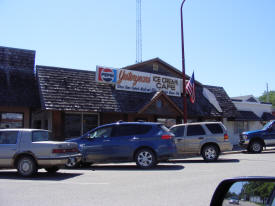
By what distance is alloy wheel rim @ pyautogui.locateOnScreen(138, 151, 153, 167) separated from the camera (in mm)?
12477

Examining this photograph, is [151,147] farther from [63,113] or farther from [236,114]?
[236,114]

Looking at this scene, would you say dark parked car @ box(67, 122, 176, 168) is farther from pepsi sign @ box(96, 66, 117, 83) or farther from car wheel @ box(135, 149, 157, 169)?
pepsi sign @ box(96, 66, 117, 83)

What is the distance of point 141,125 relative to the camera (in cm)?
1302

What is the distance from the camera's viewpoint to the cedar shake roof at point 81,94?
1727 centimetres

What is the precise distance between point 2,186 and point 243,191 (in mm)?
7868

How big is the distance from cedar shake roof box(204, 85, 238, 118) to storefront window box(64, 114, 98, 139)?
10.7 m

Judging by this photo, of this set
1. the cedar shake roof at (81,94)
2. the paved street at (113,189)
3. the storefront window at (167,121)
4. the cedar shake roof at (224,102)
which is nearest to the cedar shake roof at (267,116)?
the cedar shake roof at (224,102)

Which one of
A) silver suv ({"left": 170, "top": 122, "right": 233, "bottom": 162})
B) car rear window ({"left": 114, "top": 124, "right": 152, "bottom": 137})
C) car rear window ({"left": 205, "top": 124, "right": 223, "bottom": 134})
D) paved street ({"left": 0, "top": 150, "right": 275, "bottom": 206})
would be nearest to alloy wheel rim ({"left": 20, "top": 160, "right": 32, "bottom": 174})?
paved street ({"left": 0, "top": 150, "right": 275, "bottom": 206})

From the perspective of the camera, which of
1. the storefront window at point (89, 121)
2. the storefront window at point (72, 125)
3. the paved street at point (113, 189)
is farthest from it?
the storefront window at point (89, 121)

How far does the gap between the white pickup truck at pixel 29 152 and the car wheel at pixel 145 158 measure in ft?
9.28

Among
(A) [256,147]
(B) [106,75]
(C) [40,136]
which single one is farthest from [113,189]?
(A) [256,147]

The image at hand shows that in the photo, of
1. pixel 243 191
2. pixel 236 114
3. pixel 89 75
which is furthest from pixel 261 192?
pixel 236 114

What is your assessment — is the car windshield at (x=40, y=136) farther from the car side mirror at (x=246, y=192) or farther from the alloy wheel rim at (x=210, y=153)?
the car side mirror at (x=246, y=192)

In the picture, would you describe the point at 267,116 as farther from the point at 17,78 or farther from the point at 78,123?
the point at 17,78
